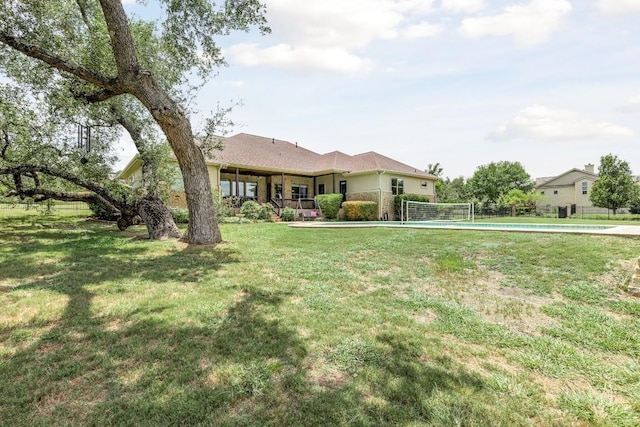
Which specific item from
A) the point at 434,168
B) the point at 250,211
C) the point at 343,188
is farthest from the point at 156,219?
the point at 434,168

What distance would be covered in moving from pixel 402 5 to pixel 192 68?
6.76m

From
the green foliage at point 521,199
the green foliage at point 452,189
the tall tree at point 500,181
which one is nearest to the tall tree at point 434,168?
the green foliage at point 452,189

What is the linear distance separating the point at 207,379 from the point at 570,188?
49.6 m

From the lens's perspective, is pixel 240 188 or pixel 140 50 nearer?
pixel 140 50

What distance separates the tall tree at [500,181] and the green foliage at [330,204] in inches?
1218

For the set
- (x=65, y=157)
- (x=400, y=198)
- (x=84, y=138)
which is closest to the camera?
(x=65, y=157)

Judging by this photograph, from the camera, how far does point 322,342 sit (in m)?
3.05

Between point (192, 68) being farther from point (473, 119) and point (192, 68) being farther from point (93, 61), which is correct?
point (473, 119)

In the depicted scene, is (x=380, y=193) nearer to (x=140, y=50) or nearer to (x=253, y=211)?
(x=253, y=211)

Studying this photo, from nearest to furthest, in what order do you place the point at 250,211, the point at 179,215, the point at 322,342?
1. the point at 322,342
2. the point at 179,215
3. the point at 250,211

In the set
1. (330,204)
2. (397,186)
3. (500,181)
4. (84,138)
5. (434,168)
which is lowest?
(330,204)

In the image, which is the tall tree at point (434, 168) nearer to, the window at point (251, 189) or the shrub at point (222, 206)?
the window at point (251, 189)

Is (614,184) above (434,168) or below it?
below

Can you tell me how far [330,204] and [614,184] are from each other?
26734mm
